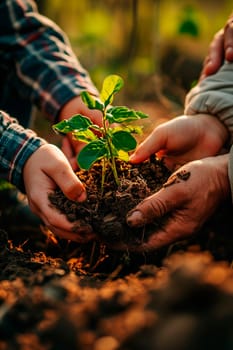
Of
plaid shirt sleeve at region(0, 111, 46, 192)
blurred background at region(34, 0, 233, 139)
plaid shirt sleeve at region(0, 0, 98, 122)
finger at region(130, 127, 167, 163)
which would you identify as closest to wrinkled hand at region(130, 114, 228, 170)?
finger at region(130, 127, 167, 163)

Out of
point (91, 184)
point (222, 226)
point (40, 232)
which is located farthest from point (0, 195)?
point (222, 226)

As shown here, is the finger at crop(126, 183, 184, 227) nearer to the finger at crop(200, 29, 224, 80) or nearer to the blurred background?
the finger at crop(200, 29, 224, 80)

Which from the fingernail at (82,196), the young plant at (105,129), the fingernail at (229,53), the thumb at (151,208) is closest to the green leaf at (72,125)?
the young plant at (105,129)

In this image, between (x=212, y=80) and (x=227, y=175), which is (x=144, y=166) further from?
(x=212, y=80)

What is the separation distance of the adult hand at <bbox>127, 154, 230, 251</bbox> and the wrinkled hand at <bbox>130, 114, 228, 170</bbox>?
0.17m

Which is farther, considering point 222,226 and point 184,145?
point 222,226

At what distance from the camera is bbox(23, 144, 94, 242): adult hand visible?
5.79 feet

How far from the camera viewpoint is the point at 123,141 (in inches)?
67.9

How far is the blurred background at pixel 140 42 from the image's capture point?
14.8 feet

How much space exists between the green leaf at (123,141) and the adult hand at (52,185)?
0.65 feet

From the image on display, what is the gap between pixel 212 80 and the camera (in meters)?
2.21

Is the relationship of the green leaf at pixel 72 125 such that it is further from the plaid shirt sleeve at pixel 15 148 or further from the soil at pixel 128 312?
the soil at pixel 128 312

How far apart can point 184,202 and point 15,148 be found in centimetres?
69

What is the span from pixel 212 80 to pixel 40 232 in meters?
1.09
